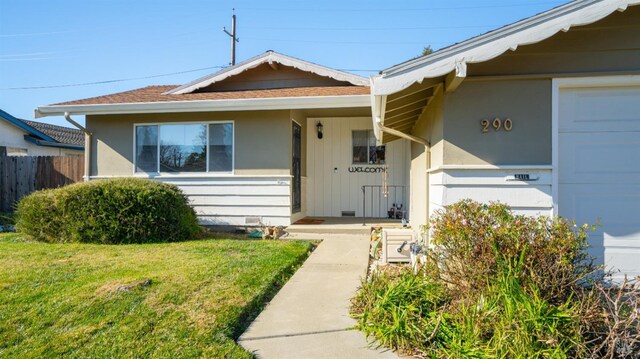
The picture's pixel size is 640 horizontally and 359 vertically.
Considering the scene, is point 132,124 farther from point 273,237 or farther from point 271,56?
point 273,237

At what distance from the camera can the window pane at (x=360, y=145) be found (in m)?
10.4

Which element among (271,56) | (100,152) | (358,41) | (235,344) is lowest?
(235,344)

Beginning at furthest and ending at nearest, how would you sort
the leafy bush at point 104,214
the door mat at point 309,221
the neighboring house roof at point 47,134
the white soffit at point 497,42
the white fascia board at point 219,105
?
the neighboring house roof at point 47,134
the door mat at point 309,221
the white fascia board at point 219,105
the leafy bush at point 104,214
the white soffit at point 497,42

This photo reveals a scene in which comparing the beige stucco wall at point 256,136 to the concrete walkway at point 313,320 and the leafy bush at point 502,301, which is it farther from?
the leafy bush at point 502,301

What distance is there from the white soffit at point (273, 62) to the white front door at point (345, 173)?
110cm

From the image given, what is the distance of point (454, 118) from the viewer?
415 cm

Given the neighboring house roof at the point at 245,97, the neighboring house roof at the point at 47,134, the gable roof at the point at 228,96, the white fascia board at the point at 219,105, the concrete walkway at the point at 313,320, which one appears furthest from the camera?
the neighboring house roof at the point at 47,134

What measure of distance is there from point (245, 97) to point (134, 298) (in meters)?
5.51

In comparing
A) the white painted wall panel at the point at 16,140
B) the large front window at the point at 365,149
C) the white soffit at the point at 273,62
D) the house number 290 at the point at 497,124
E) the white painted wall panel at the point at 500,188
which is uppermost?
the white soffit at the point at 273,62

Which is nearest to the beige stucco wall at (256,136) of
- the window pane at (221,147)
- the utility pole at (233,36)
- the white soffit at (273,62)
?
the window pane at (221,147)

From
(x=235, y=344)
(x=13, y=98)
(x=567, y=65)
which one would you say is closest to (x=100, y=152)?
(x=235, y=344)

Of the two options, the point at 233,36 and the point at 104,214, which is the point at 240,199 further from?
the point at 233,36

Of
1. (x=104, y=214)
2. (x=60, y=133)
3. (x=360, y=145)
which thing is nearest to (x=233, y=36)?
(x=60, y=133)

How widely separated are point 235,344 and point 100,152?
26.3 ft
